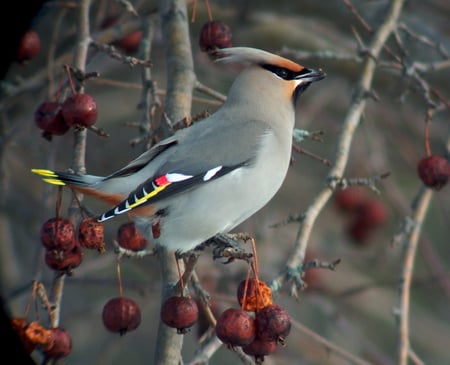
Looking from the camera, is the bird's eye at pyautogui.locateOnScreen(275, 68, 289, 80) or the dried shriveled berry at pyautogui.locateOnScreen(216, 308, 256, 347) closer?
the dried shriveled berry at pyautogui.locateOnScreen(216, 308, 256, 347)

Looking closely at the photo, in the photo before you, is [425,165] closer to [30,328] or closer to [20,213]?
[30,328]

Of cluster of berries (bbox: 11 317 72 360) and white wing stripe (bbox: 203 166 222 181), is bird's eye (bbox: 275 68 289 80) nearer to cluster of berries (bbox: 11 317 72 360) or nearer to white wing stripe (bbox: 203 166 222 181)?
white wing stripe (bbox: 203 166 222 181)

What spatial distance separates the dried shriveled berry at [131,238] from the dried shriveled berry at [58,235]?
1.01 ft

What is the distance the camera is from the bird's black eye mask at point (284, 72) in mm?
3512

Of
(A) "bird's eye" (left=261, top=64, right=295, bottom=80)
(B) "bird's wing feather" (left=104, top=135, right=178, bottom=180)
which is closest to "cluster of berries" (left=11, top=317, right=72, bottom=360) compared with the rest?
(B) "bird's wing feather" (left=104, top=135, right=178, bottom=180)

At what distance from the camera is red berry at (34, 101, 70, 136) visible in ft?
9.39

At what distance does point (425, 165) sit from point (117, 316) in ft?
4.22

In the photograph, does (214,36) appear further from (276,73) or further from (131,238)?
(131,238)

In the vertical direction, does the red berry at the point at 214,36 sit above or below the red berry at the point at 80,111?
below

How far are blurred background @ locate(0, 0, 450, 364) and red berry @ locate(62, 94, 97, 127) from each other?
892mm

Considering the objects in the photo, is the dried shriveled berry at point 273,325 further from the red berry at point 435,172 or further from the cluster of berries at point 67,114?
the red berry at point 435,172

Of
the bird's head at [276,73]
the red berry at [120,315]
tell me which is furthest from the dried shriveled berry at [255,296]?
the bird's head at [276,73]

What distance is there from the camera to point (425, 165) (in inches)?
131

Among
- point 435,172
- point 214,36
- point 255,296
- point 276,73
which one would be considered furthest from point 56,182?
point 435,172
